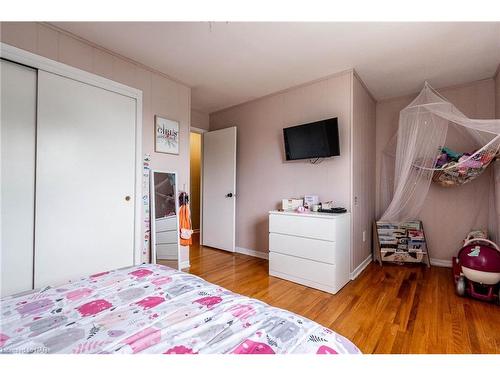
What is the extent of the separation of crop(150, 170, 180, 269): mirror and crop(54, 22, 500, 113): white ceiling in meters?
1.31

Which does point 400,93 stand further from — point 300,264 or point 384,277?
point 300,264

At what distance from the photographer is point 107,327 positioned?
0.88 metres

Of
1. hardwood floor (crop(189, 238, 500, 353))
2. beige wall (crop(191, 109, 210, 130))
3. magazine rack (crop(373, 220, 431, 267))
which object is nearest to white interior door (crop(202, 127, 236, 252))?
beige wall (crop(191, 109, 210, 130))

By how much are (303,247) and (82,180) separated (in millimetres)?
2350

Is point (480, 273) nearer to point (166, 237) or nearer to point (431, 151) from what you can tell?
point (431, 151)

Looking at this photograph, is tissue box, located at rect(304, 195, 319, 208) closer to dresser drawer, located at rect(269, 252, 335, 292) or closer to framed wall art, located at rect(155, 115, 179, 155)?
dresser drawer, located at rect(269, 252, 335, 292)

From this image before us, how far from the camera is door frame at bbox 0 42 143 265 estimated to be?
1.85 metres

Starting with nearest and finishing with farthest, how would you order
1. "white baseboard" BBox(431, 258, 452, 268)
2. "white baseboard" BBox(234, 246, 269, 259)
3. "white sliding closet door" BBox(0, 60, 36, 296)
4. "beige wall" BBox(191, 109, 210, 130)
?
"white sliding closet door" BBox(0, 60, 36, 296) < "white baseboard" BBox(431, 258, 452, 268) < "white baseboard" BBox(234, 246, 269, 259) < "beige wall" BBox(191, 109, 210, 130)

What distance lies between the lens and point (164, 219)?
2.86m

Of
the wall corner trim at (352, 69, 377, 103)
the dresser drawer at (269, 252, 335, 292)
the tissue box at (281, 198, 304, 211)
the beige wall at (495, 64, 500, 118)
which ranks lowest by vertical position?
the dresser drawer at (269, 252, 335, 292)

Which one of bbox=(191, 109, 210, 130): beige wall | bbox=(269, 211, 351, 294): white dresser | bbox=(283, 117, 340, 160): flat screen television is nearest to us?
bbox=(269, 211, 351, 294): white dresser

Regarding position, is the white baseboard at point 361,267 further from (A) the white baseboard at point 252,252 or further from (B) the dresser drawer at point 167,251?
(B) the dresser drawer at point 167,251

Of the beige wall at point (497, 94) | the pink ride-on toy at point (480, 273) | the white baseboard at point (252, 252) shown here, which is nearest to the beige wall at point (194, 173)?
the white baseboard at point (252, 252)
